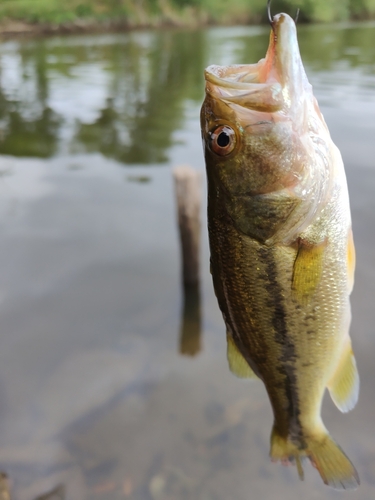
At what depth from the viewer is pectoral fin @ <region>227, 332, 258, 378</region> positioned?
5.84 feet

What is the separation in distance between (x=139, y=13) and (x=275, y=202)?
4735 centimetres

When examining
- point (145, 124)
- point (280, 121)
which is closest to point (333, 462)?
point (280, 121)

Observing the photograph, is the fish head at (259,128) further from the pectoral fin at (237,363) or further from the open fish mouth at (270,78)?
the pectoral fin at (237,363)

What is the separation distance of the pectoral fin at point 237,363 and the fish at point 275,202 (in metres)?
0.13

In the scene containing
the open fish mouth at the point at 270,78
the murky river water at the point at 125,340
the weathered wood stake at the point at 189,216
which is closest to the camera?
the open fish mouth at the point at 270,78

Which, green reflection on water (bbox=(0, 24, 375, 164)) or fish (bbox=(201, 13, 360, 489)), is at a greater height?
fish (bbox=(201, 13, 360, 489))

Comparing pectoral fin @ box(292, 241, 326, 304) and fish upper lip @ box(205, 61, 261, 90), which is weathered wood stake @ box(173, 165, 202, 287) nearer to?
fish upper lip @ box(205, 61, 261, 90)

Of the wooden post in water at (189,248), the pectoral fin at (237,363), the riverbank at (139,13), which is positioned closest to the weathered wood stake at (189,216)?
the wooden post in water at (189,248)

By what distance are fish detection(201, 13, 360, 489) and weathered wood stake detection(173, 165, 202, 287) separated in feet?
10.3

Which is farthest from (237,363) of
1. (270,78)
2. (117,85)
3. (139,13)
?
(139,13)

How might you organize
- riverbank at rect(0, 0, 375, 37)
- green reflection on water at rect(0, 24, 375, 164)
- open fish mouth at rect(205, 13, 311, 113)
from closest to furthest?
1. open fish mouth at rect(205, 13, 311, 113)
2. green reflection on water at rect(0, 24, 375, 164)
3. riverbank at rect(0, 0, 375, 37)

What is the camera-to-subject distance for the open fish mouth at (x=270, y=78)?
1.32 meters

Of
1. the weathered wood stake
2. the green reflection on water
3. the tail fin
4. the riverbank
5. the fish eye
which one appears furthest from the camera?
the riverbank

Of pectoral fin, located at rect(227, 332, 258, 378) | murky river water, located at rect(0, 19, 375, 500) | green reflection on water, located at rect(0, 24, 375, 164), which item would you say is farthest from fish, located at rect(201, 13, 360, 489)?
green reflection on water, located at rect(0, 24, 375, 164)
